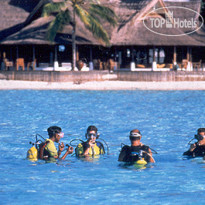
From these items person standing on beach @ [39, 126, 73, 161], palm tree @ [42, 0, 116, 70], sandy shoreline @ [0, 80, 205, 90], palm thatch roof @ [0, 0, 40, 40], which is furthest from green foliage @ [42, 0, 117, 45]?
person standing on beach @ [39, 126, 73, 161]

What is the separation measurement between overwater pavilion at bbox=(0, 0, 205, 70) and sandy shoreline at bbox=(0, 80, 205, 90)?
470cm

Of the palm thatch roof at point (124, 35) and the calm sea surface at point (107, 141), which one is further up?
the palm thatch roof at point (124, 35)

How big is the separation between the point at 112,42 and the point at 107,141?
2051cm

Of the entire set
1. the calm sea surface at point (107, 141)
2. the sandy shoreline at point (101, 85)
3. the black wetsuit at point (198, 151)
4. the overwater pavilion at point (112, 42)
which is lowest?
the calm sea surface at point (107, 141)

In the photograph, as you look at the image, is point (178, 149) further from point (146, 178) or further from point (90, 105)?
point (90, 105)

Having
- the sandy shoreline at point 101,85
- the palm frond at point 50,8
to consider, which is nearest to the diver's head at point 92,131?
the sandy shoreline at point 101,85

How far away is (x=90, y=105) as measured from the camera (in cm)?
2489

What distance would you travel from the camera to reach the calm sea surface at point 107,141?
10078 millimetres

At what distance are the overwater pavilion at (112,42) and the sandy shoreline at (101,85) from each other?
470 cm

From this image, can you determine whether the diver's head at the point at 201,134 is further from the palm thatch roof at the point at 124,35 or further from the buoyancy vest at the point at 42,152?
the palm thatch roof at the point at 124,35

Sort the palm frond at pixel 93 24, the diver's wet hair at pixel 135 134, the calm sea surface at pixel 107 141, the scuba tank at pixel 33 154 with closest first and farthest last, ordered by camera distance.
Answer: the calm sea surface at pixel 107 141
the diver's wet hair at pixel 135 134
the scuba tank at pixel 33 154
the palm frond at pixel 93 24

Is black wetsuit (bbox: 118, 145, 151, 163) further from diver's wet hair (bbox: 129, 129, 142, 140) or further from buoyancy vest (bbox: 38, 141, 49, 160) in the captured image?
buoyancy vest (bbox: 38, 141, 49, 160)

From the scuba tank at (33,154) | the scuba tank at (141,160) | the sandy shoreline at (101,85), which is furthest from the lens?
the sandy shoreline at (101,85)

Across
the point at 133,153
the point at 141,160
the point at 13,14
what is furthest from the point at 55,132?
the point at 13,14
